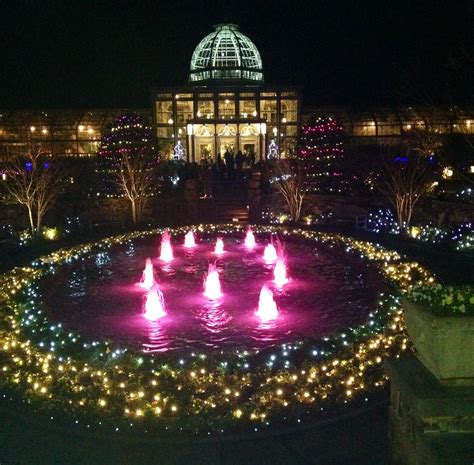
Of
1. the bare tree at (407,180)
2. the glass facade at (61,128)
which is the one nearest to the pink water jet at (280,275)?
the bare tree at (407,180)

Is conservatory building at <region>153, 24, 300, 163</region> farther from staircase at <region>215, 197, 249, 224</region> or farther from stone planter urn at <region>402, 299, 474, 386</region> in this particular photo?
stone planter urn at <region>402, 299, 474, 386</region>

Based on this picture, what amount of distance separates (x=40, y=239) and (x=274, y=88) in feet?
82.7

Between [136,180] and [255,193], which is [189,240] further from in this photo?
[255,193]

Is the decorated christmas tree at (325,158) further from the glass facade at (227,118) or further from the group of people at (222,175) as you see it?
the glass facade at (227,118)

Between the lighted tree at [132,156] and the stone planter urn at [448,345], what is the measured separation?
20696mm

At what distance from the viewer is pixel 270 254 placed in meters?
17.3

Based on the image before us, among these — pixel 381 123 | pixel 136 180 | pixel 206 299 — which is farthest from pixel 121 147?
pixel 381 123

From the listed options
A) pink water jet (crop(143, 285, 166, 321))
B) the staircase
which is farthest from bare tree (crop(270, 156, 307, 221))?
pink water jet (crop(143, 285, 166, 321))

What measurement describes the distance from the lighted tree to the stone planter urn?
20696mm

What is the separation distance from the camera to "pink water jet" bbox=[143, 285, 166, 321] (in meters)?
11.5

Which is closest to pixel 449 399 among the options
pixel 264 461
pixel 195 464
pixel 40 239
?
pixel 264 461

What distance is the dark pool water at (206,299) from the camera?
10.3 metres

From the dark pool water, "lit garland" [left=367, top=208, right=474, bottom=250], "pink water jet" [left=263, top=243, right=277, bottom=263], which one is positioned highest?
"lit garland" [left=367, top=208, right=474, bottom=250]

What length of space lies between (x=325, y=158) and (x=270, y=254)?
1077 centimetres
